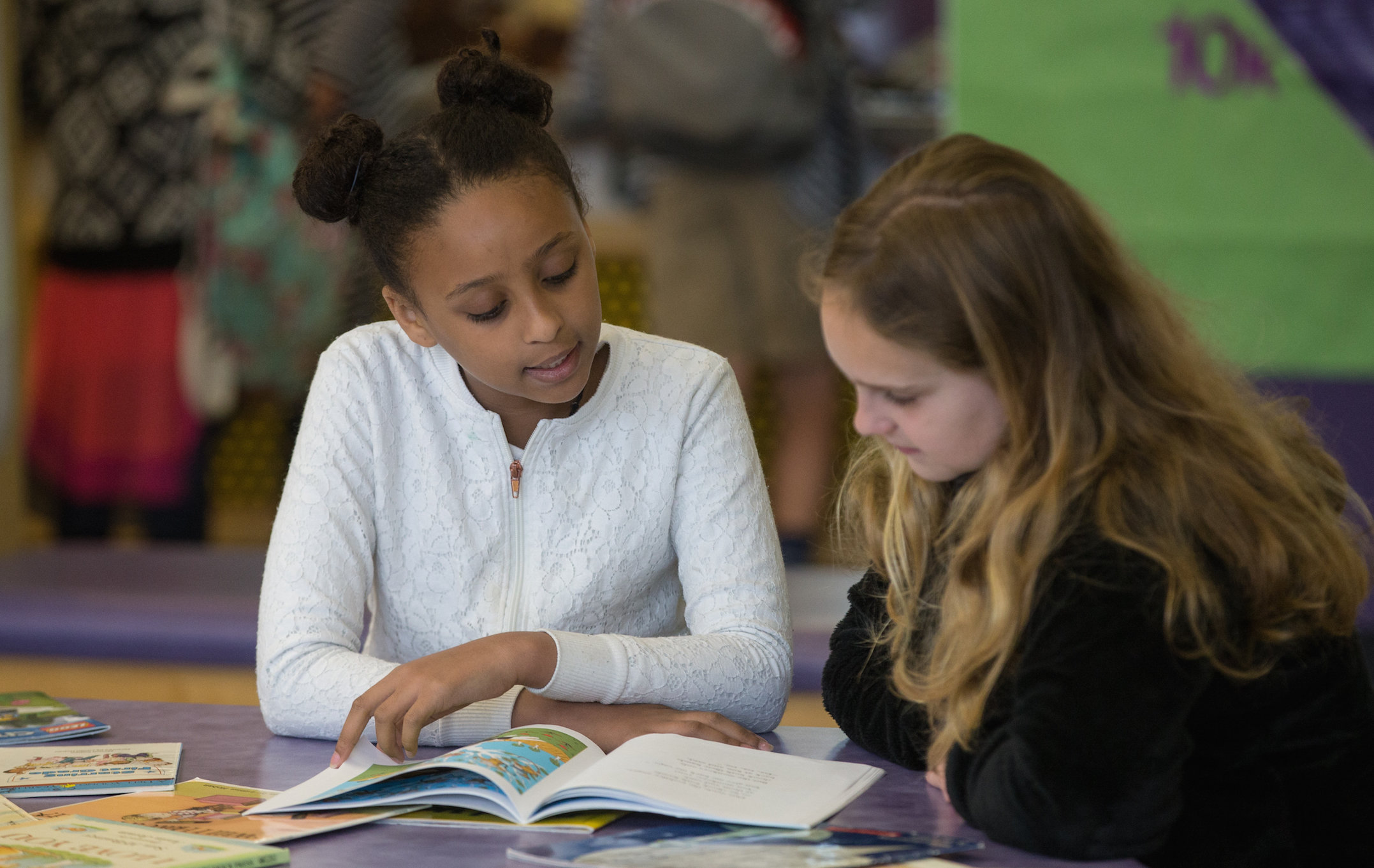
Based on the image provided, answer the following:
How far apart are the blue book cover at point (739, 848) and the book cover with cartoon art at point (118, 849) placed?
158mm

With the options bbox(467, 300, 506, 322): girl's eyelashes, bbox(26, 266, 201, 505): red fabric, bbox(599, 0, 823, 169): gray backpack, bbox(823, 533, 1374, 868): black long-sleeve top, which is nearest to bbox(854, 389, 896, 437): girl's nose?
bbox(823, 533, 1374, 868): black long-sleeve top

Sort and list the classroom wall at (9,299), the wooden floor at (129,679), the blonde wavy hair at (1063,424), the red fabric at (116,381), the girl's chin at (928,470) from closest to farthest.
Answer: the blonde wavy hair at (1063,424) → the girl's chin at (928,470) → the wooden floor at (129,679) → the classroom wall at (9,299) → the red fabric at (116,381)

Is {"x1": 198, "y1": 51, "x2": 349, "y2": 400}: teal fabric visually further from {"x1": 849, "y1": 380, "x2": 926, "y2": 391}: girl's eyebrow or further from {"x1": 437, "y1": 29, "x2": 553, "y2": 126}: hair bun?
{"x1": 849, "y1": 380, "x2": 926, "y2": 391}: girl's eyebrow

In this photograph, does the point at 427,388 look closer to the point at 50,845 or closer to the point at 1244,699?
the point at 50,845

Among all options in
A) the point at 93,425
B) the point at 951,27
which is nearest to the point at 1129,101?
the point at 951,27

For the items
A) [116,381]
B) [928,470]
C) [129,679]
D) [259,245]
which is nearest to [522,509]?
[928,470]

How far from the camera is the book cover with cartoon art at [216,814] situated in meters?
0.87

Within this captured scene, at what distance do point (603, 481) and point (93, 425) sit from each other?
8.16 feet

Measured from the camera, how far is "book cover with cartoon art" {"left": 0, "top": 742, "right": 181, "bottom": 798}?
3.23ft

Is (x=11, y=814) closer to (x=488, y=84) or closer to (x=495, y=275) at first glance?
(x=495, y=275)

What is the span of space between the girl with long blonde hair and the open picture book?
0.11 m

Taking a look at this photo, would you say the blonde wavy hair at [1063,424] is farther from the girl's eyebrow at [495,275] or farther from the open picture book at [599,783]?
the girl's eyebrow at [495,275]

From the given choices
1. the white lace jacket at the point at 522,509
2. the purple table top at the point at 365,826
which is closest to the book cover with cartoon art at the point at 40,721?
the purple table top at the point at 365,826

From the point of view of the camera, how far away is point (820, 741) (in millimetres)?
1157
